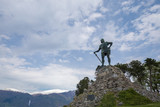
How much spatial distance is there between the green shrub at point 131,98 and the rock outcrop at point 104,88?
103 centimetres

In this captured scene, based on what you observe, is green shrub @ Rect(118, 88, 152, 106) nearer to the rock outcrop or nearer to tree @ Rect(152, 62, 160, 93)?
the rock outcrop

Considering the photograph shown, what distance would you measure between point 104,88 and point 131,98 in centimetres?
458

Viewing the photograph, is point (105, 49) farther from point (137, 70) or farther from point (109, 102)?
point (137, 70)

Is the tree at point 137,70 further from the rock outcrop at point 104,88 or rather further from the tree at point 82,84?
the rock outcrop at point 104,88

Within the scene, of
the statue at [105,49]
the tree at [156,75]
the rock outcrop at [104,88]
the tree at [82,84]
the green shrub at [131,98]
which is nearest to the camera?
the green shrub at [131,98]

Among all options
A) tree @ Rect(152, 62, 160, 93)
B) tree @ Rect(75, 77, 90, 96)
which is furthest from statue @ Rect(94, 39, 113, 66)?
tree @ Rect(75, 77, 90, 96)

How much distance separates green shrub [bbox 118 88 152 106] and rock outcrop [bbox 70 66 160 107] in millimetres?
1034

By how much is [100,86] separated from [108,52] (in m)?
5.95

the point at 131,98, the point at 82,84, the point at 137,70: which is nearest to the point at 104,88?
the point at 131,98

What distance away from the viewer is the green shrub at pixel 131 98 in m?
14.9

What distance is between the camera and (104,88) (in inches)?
760

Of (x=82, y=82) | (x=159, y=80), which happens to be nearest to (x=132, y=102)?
(x=159, y=80)

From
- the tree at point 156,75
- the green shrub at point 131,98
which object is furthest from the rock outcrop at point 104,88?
the tree at point 156,75

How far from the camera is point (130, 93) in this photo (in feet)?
53.6
